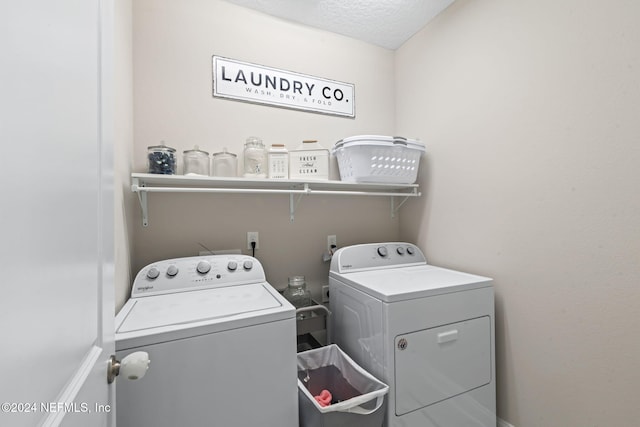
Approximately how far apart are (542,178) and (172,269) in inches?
76.5

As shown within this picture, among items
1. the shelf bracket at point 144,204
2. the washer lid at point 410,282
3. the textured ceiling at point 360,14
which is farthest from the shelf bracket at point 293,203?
the textured ceiling at point 360,14

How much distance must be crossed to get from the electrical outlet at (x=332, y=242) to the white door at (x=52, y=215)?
1509 millimetres

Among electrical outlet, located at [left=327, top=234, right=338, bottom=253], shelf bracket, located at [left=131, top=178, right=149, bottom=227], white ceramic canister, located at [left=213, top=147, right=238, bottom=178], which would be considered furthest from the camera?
electrical outlet, located at [left=327, top=234, right=338, bottom=253]

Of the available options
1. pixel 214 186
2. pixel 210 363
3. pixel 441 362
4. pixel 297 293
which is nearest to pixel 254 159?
pixel 214 186

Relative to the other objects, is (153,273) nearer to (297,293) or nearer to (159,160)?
(159,160)

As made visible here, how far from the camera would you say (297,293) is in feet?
5.98

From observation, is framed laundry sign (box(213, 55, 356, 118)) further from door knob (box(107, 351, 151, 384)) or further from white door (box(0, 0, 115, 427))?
door knob (box(107, 351, 151, 384))

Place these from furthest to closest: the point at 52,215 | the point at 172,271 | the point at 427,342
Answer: the point at 172,271 → the point at 427,342 → the point at 52,215

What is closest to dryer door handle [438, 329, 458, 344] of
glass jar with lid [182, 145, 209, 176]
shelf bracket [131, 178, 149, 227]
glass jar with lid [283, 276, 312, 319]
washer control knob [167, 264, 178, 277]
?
glass jar with lid [283, 276, 312, 319]

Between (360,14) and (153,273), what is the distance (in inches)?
83.3

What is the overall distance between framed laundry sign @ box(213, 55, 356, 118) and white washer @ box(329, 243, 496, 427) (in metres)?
1.31

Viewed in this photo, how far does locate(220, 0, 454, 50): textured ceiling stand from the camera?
5.84 ft

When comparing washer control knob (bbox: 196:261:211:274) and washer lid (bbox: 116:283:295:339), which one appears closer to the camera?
washer lid (bbox: 116:283:295:339)

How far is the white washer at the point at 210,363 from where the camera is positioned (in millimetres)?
888
